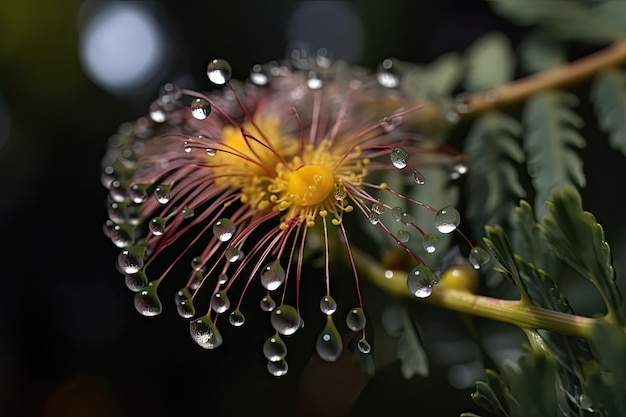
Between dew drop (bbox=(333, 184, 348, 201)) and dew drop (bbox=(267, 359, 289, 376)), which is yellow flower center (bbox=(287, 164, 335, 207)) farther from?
dew drop (bbox=(267, 359, 289, 376))

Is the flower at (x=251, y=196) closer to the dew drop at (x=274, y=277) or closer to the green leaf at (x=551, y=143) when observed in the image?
the dew drop at (x=274, y=277)

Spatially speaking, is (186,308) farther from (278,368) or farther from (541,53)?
(541,53)

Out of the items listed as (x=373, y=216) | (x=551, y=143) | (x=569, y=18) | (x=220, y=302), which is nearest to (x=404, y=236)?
(x=373, y=216)

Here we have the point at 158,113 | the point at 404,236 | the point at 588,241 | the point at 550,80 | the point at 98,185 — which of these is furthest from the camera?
the point at 98,185

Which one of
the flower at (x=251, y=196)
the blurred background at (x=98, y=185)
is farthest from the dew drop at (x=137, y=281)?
the blurred background at (x=98, y=185)

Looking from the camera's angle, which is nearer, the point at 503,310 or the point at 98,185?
the point at 503,310
